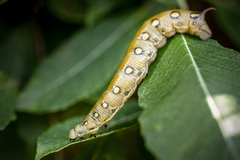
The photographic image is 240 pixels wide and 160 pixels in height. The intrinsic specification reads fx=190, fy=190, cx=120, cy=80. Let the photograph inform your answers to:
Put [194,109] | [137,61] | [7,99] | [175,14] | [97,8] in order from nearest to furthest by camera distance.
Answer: [194,109]
[137,61]
[175,14]
[97,8]
[7,99]

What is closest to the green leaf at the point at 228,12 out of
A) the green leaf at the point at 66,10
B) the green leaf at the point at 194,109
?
the green leaf at the point at 194,109

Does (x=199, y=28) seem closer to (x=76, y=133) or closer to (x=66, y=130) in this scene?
(x=76, y=133)

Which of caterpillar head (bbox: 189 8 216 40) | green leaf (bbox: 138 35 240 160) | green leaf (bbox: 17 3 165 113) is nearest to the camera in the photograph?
green leaf (bbox: 138 35 240 160)

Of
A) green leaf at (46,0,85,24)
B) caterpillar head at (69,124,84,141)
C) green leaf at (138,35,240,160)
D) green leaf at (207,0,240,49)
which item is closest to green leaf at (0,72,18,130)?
caterpillar head at (69,124,84,141)

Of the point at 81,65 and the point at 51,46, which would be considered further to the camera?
the point at 51,46

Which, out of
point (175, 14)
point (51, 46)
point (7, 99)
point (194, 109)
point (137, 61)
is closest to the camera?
point (194, 109)

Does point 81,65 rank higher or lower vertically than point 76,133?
higher

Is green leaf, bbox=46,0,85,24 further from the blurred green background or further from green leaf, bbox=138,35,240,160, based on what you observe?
green leaf, bbox=138,35,240,160

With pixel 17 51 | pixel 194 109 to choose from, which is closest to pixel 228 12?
pixel 194 109
